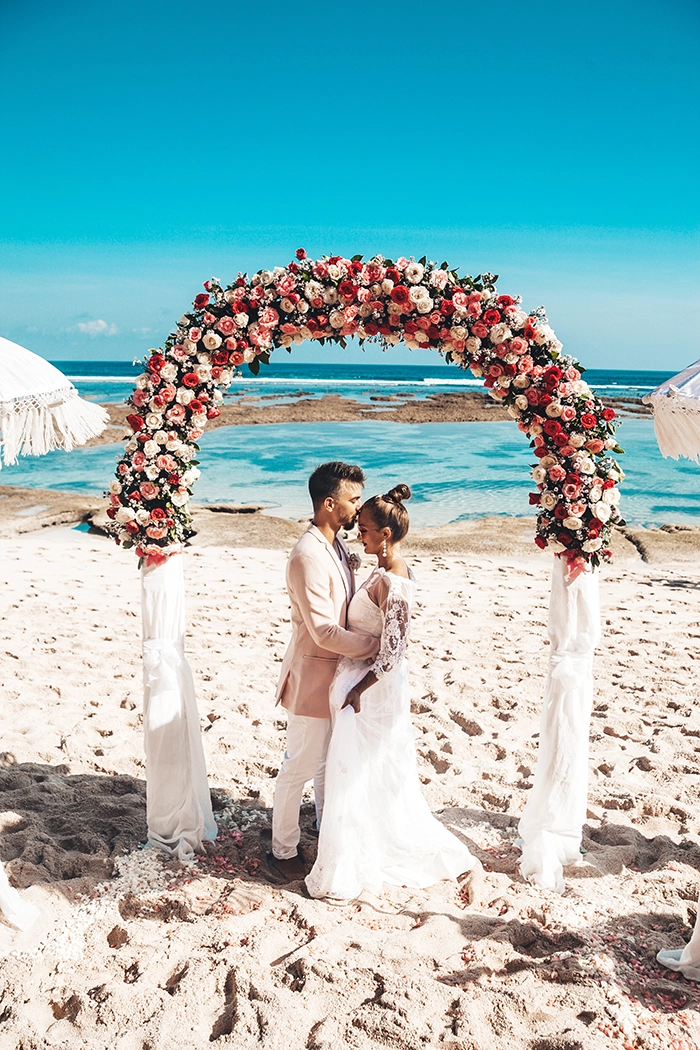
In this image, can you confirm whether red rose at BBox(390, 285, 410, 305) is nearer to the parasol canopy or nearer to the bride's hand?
the parasol canopy

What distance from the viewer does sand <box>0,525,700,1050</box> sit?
129 inches

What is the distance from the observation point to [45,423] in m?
3.77

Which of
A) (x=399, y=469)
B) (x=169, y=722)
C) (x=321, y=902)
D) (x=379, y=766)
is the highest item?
(x=399, y=469)

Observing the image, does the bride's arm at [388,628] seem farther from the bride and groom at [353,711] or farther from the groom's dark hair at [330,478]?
the groom's dark hair at [330,478]

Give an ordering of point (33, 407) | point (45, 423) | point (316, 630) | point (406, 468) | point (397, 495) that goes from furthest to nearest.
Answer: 1. point (406, 468)
2. point (397, 495)
3. point (316, 630)
4. point (45, 423)
5. point (33, 407)

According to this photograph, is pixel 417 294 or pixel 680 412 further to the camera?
pixel 417 294

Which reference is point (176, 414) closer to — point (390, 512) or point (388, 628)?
point (390, 512)

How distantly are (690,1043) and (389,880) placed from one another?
1.71 m

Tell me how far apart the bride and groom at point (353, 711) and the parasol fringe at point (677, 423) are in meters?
1.38

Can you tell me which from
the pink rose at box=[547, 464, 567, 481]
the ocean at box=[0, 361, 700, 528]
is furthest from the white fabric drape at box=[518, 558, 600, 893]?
the ocean at box=[0, 361, 700, 528]

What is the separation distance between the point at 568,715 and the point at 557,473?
4.95 ft

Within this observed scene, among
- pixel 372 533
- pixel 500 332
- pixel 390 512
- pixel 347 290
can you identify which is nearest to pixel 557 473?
pixel 500 332

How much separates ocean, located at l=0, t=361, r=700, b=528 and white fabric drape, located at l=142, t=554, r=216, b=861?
12.8 metres

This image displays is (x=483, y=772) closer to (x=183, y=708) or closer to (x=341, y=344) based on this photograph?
(x=183, y=708)
